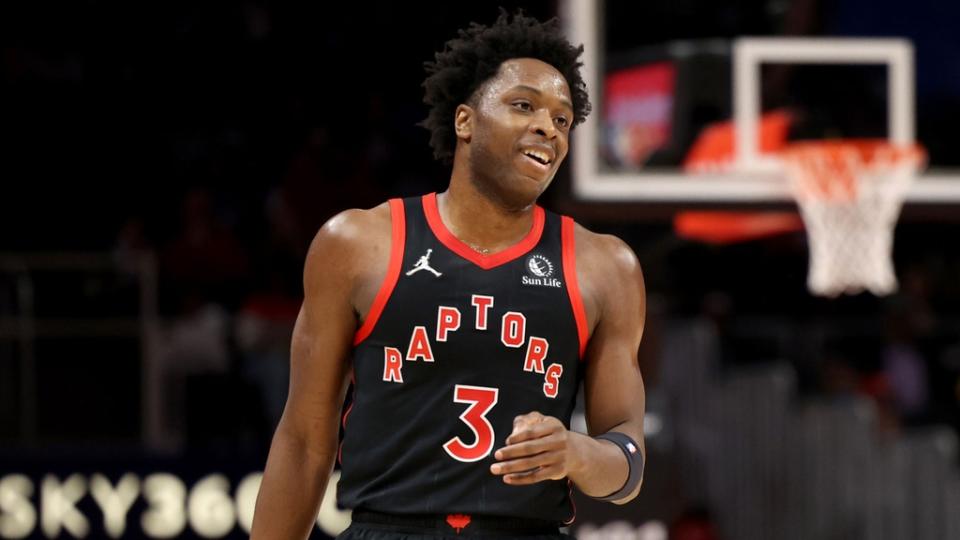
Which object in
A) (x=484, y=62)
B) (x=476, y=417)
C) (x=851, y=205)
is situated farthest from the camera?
(x=851, y=205)

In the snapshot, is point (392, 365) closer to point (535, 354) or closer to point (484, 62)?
point (535, 354)

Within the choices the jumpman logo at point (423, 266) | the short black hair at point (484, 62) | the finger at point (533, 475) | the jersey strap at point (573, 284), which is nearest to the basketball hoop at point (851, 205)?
the short black hair at point (484, 62)

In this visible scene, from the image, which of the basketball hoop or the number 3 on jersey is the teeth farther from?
the basketball hoop

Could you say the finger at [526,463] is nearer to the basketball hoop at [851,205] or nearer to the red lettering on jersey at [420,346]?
the red lettering on jersey at [420,346]

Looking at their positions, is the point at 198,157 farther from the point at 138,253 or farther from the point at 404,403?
the point at 404,403

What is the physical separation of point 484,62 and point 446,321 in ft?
1.89

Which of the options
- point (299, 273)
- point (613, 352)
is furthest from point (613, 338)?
point (299, 273)

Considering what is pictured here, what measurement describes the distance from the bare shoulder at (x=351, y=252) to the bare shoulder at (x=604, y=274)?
0.41m

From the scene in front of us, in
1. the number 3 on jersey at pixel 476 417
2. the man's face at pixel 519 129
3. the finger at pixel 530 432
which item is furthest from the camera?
the man's face at pixel 519 129

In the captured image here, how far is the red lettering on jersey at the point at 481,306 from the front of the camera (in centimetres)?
284

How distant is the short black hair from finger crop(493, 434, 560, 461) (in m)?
0.88

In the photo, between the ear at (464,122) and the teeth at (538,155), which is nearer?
the teeth at (538,155)

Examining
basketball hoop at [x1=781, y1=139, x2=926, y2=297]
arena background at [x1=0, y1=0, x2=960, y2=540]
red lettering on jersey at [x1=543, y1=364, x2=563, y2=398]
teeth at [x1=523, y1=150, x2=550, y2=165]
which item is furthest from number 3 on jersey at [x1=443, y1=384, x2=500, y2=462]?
basketball hoop at [x1=781, y1=139, x2=926, y2=297]

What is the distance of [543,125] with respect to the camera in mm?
2916
